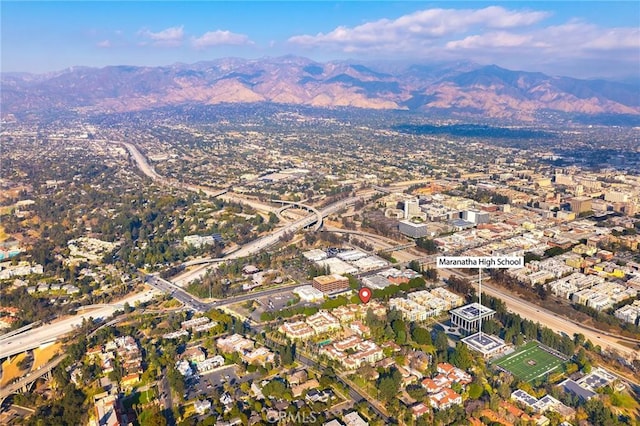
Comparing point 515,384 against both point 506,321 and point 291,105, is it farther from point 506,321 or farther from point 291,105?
point 291,105

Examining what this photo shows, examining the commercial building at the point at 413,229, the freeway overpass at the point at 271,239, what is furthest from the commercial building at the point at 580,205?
the freeway overpass at the point at 271,239

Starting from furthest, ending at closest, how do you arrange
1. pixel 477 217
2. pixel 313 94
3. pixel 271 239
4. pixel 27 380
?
pixel 313 94 → pixel 477 217 → pixel 271 239 → pixel 27 380

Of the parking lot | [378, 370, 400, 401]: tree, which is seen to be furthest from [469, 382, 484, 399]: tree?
the parking lot

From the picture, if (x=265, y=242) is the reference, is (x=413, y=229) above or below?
above

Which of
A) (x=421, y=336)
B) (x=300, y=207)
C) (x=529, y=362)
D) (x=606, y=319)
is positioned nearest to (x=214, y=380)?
(x=421, y=336)

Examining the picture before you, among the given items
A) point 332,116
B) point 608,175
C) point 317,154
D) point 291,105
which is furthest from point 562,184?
point 291,105

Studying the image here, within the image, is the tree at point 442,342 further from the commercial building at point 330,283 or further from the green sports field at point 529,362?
the commercial building at point 330,283

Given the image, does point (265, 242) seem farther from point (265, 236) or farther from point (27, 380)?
point (27, 380)
